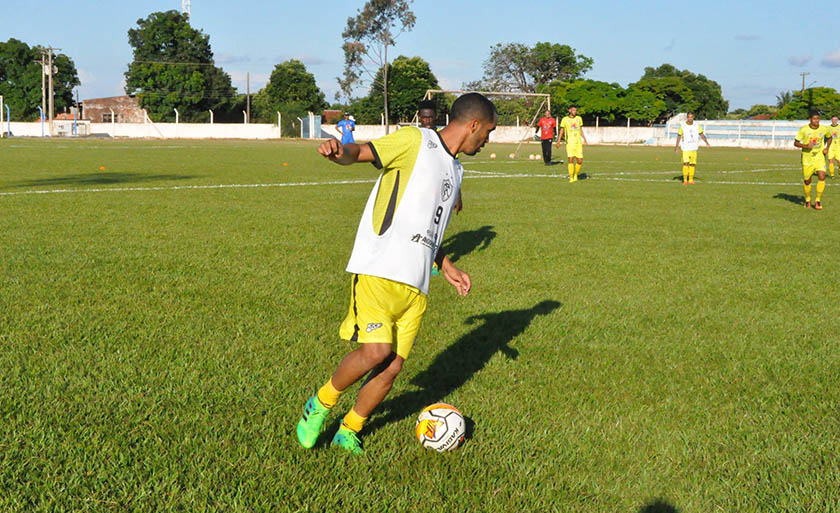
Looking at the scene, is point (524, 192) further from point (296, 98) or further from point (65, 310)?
point (296, 98)

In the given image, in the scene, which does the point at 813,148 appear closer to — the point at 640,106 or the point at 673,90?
the point at 640,106

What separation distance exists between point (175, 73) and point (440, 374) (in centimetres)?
8220

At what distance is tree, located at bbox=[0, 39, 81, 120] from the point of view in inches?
3337

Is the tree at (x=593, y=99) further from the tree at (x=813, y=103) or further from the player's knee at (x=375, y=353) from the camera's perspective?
the player's knee at (x=375, y=353)

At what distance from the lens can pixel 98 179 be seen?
16484 mm

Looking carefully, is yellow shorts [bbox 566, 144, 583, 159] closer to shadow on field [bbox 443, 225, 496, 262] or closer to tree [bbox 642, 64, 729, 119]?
shadow on field [bbox 443, 225, 496, 262]

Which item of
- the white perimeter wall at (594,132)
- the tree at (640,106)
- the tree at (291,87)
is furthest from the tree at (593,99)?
the tree at (291,87)

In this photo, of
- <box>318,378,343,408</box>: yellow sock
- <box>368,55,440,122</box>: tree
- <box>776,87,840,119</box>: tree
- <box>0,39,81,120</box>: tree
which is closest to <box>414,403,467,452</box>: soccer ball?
<box>318,378,343,408</box>: yellow sock

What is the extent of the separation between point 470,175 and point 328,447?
→ 17.8 meters

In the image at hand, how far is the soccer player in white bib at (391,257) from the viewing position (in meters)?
3.18

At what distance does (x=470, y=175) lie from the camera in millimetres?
20797

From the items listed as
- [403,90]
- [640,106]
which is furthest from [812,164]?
[403,90]

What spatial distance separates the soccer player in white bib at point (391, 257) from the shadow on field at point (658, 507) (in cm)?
117

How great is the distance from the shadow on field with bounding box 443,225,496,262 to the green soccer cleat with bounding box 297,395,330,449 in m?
4.87
